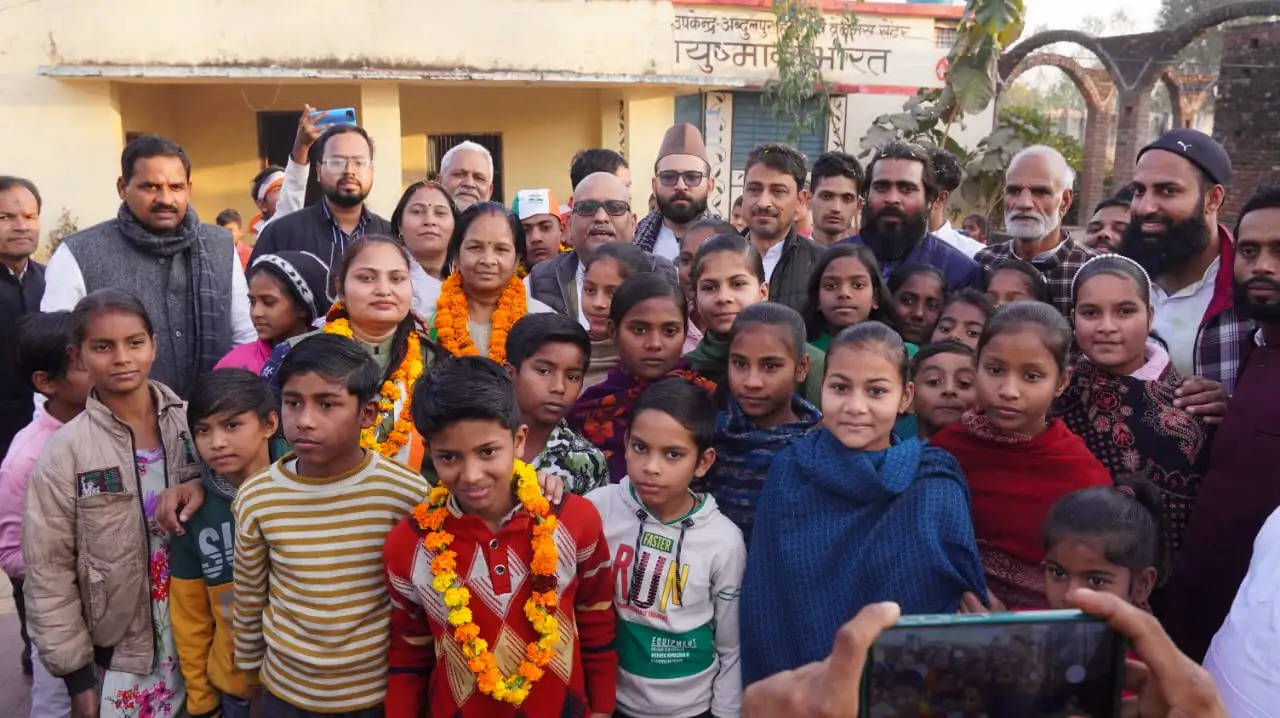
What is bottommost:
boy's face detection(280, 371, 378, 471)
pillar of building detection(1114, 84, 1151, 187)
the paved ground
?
the paved ground

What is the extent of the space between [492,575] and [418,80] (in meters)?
10.2

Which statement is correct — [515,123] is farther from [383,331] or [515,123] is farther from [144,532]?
[144,532]

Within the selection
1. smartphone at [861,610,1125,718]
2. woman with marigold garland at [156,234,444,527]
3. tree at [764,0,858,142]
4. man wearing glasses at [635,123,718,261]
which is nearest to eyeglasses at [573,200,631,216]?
man wearing glasses at [635,123,718,261]

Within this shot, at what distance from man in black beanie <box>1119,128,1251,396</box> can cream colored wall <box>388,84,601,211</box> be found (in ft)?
32.8

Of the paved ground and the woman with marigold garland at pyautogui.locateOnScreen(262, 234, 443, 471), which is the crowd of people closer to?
the woman with marigold garland at pyautogui.locateOnScreen(262, 234, 443, 471)

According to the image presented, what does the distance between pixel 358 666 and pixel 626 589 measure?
2.38ft

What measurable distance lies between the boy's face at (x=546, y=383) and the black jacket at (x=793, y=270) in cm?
143

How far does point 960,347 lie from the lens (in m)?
2.89

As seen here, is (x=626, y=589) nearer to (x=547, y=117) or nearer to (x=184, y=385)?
(x=184, y=385)

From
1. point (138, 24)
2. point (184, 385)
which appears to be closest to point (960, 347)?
point (184, 385)

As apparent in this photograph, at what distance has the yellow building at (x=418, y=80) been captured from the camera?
1039 centimetres

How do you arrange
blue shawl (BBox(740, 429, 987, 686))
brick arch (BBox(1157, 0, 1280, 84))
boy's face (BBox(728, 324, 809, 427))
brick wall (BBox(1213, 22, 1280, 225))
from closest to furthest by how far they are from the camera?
blue shawl (BBox(740, 429, 987, 686))
boy's face (BBox(728, 324, 809, 427))
brick arch (BBox(1157, 0, 1280, 84))
brick wall (BBox(1213, 22, 1280, 225))

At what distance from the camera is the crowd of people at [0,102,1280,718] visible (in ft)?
7.27

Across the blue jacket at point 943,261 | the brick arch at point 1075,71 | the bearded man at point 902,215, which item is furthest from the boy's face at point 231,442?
the brick arch at point 1075,71
